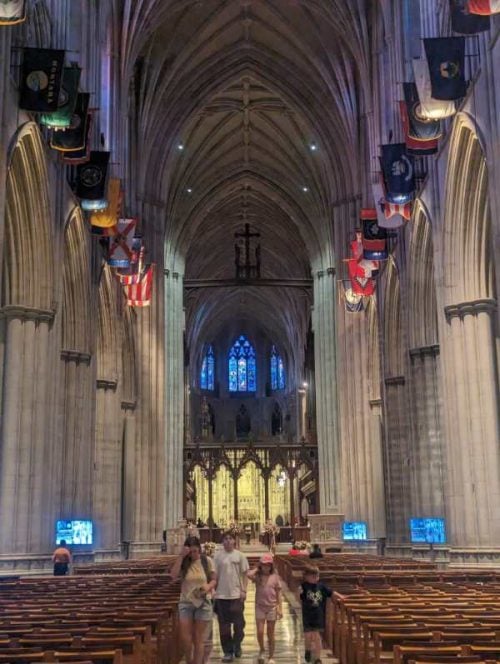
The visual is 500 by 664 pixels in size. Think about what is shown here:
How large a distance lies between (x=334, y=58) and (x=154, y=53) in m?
8.51

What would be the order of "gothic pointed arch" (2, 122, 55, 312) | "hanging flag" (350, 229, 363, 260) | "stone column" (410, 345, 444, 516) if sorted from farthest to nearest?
"hanging flag" (350, 229, 363, 260), "stone column" (410, 345, 444, 516), "gothic pointed arch" (2, 122, 55, 312)

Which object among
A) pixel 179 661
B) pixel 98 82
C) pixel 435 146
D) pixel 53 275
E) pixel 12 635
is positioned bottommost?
pixel 179 661

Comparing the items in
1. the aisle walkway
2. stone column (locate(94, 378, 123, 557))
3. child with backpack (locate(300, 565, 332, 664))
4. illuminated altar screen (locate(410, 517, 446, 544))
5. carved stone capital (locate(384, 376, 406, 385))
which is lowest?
the aisle walkway

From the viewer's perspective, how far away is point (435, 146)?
2247 cm

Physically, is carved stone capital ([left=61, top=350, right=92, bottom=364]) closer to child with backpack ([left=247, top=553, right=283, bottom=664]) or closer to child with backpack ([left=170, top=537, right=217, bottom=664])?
child with backpack ([left=247, top=553, right=283, bottom=664])

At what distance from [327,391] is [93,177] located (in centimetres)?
2461

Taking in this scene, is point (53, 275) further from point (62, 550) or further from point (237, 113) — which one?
point (237, 113)

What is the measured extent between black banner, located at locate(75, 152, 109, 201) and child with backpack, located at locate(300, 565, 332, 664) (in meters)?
15.7

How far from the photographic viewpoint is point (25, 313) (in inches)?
837

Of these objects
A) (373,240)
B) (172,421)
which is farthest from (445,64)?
(172,421)

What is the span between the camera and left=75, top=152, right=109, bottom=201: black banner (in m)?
23.9

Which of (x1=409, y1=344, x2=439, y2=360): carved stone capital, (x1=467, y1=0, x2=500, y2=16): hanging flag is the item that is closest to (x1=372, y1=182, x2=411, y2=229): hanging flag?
(x1=409, y1=344, x2=439, y2=360): carved stone capital

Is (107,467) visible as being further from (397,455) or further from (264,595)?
(264,595)

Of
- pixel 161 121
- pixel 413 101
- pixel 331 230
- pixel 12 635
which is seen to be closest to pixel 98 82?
pixel 413 101
